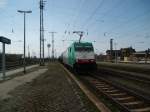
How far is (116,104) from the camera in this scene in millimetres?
9562

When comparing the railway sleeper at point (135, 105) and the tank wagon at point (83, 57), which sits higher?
the tank wagon at point (83, 57)

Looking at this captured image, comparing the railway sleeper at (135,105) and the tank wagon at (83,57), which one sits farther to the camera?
the tank wagon at (83,57)

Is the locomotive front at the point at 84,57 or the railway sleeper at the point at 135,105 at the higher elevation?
the locomotive front at the point at 84,57

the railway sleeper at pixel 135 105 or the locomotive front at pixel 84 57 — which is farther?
the locomotive front at pixel 84 57

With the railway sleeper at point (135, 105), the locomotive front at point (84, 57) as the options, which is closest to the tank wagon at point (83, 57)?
the locomotive front at point (84, 57)

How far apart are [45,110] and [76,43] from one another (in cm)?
1964

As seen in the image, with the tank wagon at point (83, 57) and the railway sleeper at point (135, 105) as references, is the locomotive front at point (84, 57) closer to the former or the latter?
the tank wagon at point (83, 57)

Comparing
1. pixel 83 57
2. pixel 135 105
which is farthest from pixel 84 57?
pixel 135 105

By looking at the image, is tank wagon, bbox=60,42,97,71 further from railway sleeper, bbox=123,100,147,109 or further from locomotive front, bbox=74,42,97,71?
railway sleeper, bbox=123,100,147,109

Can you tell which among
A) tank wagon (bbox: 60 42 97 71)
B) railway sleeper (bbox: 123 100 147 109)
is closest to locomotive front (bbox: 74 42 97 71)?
tank wagon (bbox: 60 42 97 71)

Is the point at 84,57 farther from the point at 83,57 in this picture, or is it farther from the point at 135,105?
the point at 135,105

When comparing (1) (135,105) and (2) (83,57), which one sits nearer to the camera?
(1) (135,105)

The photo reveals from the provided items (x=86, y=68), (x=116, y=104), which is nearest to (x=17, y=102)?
(x=116, y=104)

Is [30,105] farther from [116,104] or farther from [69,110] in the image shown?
[116,104]
